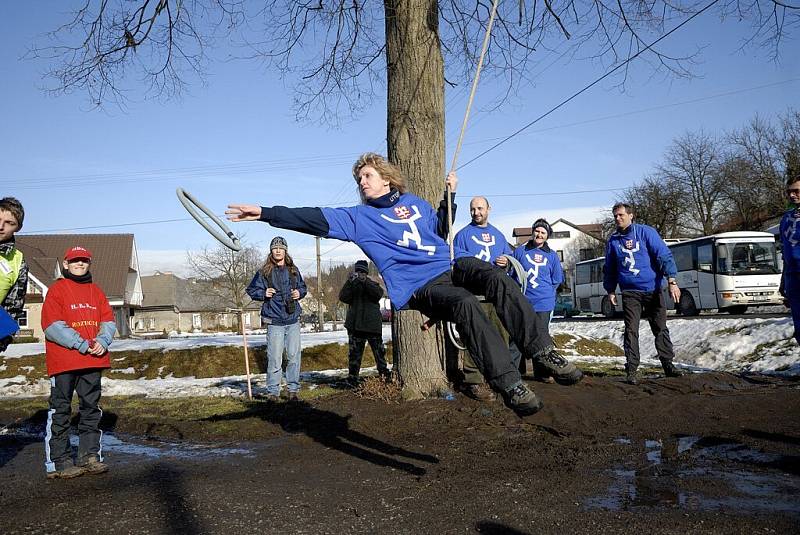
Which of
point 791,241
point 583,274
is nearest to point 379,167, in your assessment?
point 791,241

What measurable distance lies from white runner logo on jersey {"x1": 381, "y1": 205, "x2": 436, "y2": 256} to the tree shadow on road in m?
1.61

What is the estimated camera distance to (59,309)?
5531mm

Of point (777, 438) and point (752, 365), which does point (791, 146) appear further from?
point (777, 438)

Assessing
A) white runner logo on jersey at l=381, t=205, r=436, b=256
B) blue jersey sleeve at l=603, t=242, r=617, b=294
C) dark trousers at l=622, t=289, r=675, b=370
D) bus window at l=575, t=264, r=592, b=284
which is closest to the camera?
white runner logo on jersey at l=381, t=205, r=436, b=256

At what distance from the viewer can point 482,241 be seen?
8.24 meters

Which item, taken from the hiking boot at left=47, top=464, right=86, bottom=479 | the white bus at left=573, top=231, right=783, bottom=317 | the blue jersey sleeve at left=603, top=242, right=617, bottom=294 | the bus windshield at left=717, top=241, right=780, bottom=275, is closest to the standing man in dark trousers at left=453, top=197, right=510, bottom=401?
the blue jersey sleeve at left=603, top=242, right=617, bottom=294

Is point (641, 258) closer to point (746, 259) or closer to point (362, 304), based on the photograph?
point (362, 304)

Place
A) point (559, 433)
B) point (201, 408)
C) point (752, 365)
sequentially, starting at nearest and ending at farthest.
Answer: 1. point (559, 433)
2. point (201, 408)
3. point (752, 365)

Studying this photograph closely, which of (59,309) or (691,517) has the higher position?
(59,309)

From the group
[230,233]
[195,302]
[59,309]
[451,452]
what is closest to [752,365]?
[451,452]

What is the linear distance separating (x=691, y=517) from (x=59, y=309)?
4.70 meters

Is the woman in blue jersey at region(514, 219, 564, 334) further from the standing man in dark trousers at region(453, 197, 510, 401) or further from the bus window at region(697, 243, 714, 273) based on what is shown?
→ the bus window at region(697, 243, 714, 273)

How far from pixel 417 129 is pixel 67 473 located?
500cm

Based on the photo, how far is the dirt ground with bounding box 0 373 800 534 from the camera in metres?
3.81
